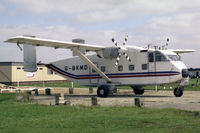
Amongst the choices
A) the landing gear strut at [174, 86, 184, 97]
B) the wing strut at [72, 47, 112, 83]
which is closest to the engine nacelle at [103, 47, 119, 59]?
the wing strut at [72, 47, 112, 83]

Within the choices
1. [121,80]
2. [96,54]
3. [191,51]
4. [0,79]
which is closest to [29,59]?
[96,54]

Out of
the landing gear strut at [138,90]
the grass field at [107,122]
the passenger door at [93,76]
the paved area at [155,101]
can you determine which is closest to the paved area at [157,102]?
the paved area at [155,101]

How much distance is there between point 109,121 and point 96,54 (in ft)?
54.9

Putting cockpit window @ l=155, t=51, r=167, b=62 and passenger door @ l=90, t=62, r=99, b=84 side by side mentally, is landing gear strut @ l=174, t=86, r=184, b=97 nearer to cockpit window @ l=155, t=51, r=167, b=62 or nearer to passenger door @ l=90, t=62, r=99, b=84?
cockpit window @ l=155, t=51, r=167, b=62

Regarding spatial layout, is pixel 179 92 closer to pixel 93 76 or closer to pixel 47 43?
pixel 93 76

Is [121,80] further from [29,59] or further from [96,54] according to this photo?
[29,59]

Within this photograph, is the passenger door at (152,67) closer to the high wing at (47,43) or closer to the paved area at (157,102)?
the paved area at (157,102)

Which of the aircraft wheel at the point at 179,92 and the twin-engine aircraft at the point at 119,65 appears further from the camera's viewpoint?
the aircraft wheel at the point at 179,92

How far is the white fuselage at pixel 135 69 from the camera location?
24172mm

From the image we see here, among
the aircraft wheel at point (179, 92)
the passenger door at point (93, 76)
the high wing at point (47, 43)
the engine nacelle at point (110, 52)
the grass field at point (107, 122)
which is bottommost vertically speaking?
the grass field at point (107, 122)

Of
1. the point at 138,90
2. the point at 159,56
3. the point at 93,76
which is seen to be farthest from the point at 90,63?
the point at 159,56

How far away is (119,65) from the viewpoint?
26797 millimetres

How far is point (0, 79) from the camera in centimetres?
5509

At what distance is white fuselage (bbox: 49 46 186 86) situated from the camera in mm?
24172
